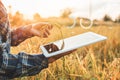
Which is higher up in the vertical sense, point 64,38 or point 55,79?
point 64,38

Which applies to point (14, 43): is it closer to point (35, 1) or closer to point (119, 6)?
point (35, 1)

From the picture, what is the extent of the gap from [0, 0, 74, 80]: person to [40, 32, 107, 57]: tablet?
0.05 metres

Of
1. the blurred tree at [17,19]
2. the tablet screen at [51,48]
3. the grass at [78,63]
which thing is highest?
the blurred tree at [17,19]

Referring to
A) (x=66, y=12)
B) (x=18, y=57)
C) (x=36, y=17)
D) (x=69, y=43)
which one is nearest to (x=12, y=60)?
(x=18, y=57)

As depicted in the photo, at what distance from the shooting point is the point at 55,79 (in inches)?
85.8

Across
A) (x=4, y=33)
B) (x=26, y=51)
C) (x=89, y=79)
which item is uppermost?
(x=4, y=33)

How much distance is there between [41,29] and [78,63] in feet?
1.06

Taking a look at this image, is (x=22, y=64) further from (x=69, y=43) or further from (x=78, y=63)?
(x=78, y=63)

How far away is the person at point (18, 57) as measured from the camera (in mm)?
1848

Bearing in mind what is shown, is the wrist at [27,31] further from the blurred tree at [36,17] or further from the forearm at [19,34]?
the blurred tree at [36,17]

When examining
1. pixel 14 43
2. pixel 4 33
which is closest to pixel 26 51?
pixel 14 43

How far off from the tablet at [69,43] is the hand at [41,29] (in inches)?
2.7

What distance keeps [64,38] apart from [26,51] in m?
0.24

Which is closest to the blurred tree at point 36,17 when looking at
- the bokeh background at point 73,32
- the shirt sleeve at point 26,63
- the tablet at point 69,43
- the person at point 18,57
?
the bokeh background at point 73,32
